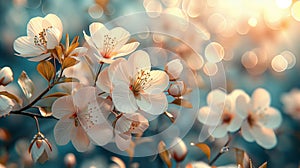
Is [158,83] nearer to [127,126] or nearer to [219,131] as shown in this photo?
[127,126]

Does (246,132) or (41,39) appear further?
(246,132)

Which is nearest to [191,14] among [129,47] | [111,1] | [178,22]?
[178,22]

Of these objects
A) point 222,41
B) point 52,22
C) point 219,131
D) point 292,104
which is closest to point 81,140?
point 52,22

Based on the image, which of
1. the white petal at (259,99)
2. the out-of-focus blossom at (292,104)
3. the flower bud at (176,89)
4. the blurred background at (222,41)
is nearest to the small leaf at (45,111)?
the flower bud at (176,89)

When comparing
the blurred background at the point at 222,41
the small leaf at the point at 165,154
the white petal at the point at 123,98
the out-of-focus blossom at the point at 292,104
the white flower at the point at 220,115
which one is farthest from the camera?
the out-of-focus blossom at the point at 292,104

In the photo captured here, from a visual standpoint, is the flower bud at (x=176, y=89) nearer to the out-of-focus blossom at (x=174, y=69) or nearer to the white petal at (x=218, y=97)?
the out-of-focus blossom at (x=174, y=69)

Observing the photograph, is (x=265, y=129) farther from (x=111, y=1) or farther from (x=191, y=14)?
(x=111, y=1)
